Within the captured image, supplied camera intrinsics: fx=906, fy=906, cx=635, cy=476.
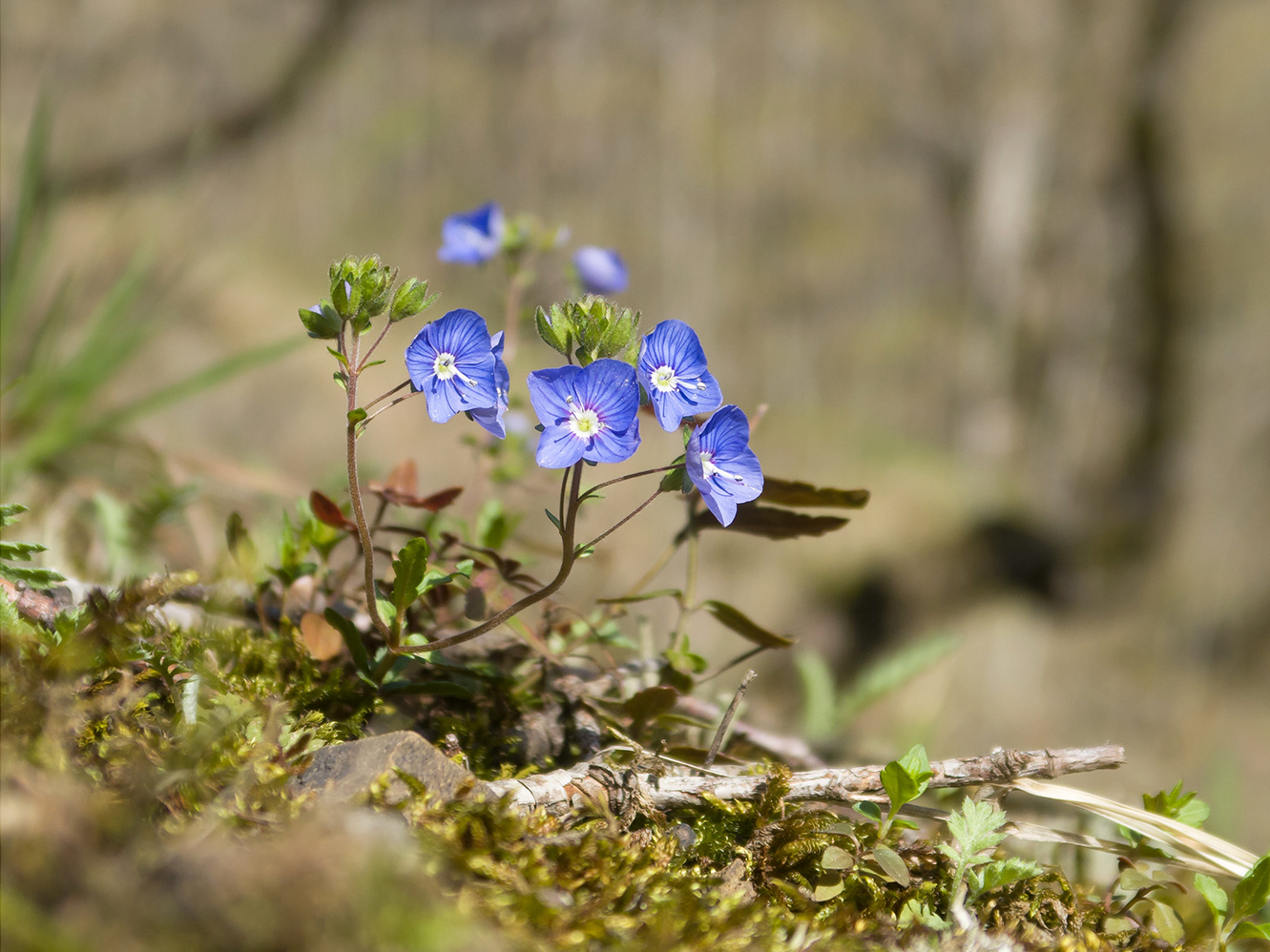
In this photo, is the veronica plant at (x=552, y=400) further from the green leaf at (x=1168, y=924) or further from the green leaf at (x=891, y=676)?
the green leaf at (x=891, y=676)

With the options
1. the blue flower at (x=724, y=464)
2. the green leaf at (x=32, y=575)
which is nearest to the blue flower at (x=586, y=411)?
the blue flower at (x=724, y=464)

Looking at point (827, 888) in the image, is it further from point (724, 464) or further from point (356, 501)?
point (356, 501)

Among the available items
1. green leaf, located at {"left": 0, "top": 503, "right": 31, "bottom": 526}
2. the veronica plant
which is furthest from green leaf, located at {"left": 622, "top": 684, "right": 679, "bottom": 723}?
green leaf, located at {"left": 0, "top": 503, "right": 31, "bottom": 526}

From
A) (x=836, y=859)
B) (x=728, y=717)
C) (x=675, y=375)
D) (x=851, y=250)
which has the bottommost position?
(x=836, y=859)

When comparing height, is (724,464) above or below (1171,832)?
above

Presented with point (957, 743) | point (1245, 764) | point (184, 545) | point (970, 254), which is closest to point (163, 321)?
point (184, 545)

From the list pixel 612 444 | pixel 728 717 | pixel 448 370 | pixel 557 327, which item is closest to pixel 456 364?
pixel 448 370

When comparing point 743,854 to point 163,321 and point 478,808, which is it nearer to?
point 478,808
